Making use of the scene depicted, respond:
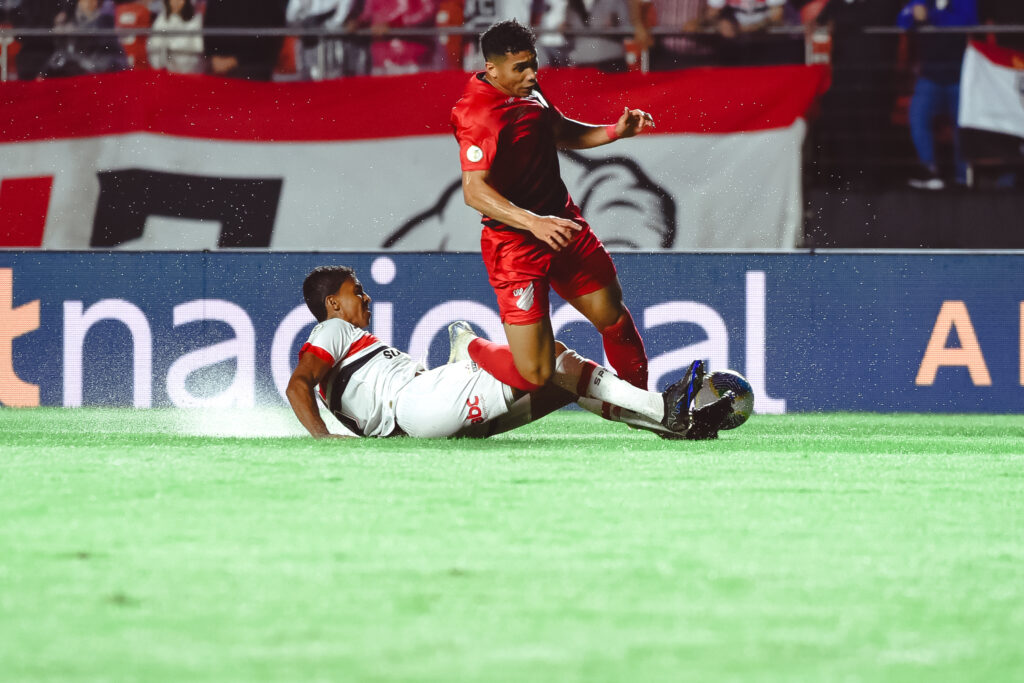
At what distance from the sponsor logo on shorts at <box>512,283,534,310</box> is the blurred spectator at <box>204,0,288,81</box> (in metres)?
5.48

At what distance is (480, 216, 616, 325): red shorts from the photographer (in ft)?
19.0

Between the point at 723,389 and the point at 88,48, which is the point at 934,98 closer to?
the point at 723,389

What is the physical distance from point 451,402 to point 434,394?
89mm

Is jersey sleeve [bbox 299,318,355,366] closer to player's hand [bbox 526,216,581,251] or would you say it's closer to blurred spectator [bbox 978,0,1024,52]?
player's hand [bbox 526,216,581,251]

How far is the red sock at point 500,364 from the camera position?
5820 millimetres

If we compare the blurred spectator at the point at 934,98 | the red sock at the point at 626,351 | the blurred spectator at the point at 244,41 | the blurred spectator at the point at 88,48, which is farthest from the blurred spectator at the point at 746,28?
the red sock at the point at 626,351

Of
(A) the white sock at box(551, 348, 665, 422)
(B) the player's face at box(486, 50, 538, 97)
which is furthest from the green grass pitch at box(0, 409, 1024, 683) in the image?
(B) the player's face at box(486, 50, 538, 97)

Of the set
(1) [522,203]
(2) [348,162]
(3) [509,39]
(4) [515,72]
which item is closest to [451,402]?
(1) [522,203]

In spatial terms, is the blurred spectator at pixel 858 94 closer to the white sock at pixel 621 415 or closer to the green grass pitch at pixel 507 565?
the white sock at pixel 621 415

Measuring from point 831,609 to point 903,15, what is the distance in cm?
839

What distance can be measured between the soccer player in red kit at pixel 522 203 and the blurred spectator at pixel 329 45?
4.92 m

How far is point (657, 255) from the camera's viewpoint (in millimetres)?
8570

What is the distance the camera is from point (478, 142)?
227 inches

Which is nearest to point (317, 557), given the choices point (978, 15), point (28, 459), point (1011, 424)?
point (28, 459)
